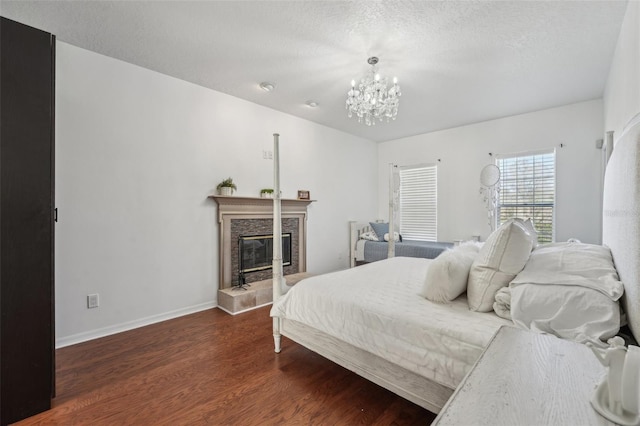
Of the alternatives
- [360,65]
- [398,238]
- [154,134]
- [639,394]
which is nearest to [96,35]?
[154,134]

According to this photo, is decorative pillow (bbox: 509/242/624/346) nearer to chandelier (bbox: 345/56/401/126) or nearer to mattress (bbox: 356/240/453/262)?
chandelier (bbox: 345/56/401/126)

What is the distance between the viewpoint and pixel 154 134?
119 inches

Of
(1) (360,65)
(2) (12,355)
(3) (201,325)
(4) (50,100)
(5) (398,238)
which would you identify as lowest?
(3) (201,325)

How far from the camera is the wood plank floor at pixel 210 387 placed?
1.62m

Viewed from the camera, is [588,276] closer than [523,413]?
No

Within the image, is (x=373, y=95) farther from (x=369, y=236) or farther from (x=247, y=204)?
(x=369, y=236)

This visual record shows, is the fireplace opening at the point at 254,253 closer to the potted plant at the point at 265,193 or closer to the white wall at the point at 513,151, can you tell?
the potted plant at the point at 265,193

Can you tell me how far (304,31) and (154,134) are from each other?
1907 millimetres

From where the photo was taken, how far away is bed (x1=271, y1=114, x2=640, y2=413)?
117 cm

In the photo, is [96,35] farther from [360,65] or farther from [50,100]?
[360,65]

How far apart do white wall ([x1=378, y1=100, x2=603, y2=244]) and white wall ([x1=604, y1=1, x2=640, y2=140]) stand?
152cm

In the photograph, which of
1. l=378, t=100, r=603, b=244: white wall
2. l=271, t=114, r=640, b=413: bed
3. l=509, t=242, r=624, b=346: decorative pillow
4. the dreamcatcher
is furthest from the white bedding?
l=378, t=100, r=603, b=244: white wall

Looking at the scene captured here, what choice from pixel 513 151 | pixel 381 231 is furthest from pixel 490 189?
pixel 381 231

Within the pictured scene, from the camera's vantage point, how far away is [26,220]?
1.63m
